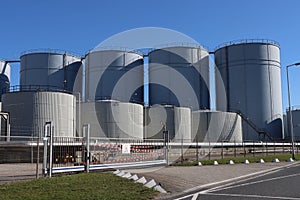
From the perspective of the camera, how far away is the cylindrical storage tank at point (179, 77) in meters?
51.2

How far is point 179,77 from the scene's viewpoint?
51.9m

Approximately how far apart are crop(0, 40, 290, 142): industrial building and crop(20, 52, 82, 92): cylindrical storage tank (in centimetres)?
16

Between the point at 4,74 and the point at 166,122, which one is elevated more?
the point at 4,74

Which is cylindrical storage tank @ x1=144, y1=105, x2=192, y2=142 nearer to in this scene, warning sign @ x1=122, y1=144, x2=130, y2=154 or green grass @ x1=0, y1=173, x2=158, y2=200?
warning sign @ x1=122, y1=144, x2=130, y2=154

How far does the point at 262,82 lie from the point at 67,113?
3470 centimetres

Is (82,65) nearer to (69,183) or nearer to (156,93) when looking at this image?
(156,93)

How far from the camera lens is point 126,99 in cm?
4944

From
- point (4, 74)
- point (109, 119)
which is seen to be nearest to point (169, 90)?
point (109, 119)

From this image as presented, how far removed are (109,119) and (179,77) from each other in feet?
50.2

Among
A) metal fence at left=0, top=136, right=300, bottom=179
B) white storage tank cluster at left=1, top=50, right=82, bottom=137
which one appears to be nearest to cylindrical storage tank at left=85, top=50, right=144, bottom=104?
white storage tank cluster at left=1, top=50, right=82, bottom=137

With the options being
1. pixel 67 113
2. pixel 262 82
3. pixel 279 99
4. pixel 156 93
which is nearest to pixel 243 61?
pixel 262 82

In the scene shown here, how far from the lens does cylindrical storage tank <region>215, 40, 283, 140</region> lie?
58188 millimetres

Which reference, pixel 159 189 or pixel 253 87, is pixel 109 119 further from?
pixel 159 189

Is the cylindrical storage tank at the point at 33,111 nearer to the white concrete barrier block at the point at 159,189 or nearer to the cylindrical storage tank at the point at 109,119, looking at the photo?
the cylindrical storage tank at the point at 109,119
